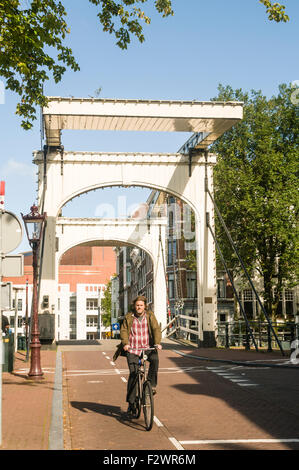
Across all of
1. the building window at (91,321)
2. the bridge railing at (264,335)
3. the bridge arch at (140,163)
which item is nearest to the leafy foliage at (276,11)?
the bridge railing at (264,335)

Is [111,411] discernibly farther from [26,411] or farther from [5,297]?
[5,297]

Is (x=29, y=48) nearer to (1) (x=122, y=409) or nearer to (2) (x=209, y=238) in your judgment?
(1) (x=122, y=409)

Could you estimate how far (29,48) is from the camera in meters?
9.98

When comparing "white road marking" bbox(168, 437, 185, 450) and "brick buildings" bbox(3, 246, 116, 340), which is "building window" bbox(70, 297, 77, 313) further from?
"white road marking" bbox(168, 437, 185, 450)

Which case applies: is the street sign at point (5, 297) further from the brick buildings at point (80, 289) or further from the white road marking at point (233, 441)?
the brick buildings at point (80, 289)

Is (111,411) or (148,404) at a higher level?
(148,404)

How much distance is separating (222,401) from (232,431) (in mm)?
2527

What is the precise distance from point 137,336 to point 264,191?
83.7 feet

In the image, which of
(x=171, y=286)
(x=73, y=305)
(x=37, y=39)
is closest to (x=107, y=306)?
(x=73, y=305)

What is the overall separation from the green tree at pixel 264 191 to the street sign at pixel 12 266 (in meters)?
25.8

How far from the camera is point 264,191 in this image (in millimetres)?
32188

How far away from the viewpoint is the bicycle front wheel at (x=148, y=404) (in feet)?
23.0

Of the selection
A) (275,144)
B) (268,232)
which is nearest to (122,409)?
(268,232)
